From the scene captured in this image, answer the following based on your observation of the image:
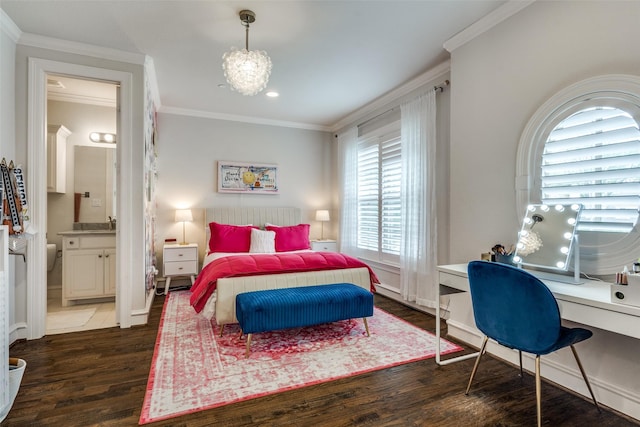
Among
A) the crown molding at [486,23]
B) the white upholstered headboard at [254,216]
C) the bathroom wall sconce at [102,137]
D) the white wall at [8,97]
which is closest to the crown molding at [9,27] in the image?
the white wall at [8,97]

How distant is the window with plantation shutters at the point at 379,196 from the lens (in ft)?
13.8

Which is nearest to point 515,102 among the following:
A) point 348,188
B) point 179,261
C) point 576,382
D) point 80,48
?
point 576,382

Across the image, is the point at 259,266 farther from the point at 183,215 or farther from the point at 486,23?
the point at 486,23

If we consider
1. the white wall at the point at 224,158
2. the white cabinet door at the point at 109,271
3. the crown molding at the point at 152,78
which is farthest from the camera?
the white wall at the point at 224,158

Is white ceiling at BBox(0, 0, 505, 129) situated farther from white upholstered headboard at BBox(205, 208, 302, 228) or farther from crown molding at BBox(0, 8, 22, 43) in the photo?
white upholstered headboard at BBox(205, 208, 302, 228)

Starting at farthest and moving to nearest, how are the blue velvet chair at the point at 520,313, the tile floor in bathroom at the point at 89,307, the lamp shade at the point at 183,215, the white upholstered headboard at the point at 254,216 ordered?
the white upholstered headboard at the point at 254,216 < the lamp shade at the point at 183,215 < the tile floor in bathroom at the point at 89,307 < the blue velvet chair at the point at 520,313

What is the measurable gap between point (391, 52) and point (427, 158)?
3.88 ft

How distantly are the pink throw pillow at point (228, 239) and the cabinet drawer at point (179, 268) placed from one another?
1.17 feet

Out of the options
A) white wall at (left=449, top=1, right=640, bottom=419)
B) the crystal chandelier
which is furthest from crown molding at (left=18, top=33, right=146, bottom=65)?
white wall at (left=449, top=1, right=640, bottom=419)

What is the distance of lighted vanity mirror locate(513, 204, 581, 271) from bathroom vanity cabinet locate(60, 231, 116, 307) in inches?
168

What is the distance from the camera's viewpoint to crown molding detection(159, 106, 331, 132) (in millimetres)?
4824

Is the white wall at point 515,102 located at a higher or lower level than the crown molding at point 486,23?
lower

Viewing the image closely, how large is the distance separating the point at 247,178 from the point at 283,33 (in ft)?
9.32

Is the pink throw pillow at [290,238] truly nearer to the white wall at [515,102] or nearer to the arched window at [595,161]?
the white wall at [515,102]
